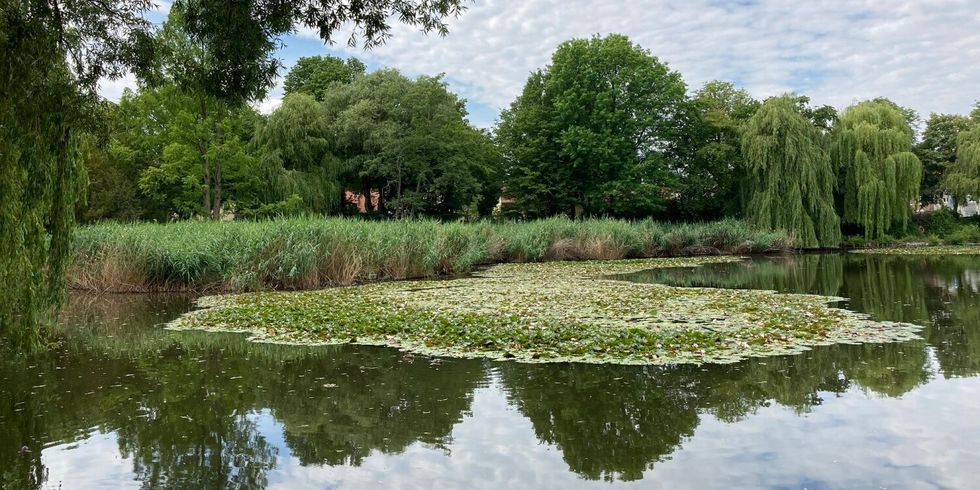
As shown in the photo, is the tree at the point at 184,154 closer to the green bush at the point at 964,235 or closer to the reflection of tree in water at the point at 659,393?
the reflection of tree in water at the point at 659,393

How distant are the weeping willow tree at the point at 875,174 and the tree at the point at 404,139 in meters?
17.4

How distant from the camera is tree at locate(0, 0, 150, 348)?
4531 mm

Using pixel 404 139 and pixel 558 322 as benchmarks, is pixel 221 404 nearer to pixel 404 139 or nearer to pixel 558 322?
pixel 558 322

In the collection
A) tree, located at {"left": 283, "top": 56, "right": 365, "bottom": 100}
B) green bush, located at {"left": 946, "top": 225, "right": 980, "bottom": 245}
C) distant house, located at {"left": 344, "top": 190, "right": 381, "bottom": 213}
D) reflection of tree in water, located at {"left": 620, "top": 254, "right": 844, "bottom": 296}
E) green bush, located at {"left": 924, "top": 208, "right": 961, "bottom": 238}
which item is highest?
tree, located at {"left": 283, "top": 56, "right": 365, "bottom": 100}

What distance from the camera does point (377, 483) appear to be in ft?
12.9

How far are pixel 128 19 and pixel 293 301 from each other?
274 inches

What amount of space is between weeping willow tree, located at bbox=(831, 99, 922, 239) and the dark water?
82.6 feet

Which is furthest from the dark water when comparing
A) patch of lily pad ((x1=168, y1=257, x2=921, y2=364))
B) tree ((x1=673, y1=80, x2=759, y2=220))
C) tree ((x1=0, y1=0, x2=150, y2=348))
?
tree ((x1=673, y1=80, x2=759, y2=220))

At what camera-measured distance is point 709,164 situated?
33469 millimetres

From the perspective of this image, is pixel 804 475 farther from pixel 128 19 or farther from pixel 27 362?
pixel 27 362

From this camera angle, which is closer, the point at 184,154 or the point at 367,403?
the point at 367,403

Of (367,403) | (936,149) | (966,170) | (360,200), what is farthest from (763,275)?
(936,149)

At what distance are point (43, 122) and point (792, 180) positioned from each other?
29394 mm

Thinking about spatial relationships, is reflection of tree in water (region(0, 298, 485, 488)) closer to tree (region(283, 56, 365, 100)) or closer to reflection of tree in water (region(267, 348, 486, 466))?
reflection of tree in water (region(267, 348, 486, 466))
